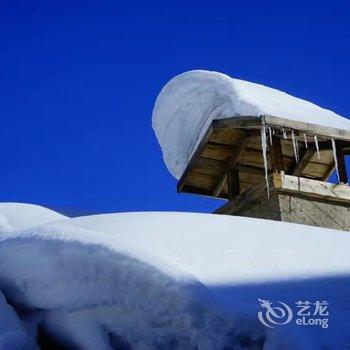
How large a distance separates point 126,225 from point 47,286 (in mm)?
499

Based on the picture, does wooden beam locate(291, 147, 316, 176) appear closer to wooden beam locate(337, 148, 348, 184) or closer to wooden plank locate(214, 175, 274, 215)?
wooden beam locate(337, 148, 348, 184)

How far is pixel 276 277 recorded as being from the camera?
2.30 meters

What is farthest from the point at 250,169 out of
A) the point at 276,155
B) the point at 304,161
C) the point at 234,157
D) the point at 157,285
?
the point at 157,285

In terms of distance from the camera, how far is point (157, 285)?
2.10 m

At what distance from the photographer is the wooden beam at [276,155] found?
26.0ft

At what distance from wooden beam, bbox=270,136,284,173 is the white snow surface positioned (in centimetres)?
44

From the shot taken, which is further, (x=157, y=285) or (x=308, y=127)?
(x=308, y=127)

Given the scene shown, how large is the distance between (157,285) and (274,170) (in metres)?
6.00

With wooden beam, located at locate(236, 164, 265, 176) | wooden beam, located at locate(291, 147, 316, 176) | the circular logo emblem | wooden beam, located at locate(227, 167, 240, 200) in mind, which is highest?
wooden beam, located at locate(291, 147, 316, 176)

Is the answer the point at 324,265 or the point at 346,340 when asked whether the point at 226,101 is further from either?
the point at 346,340

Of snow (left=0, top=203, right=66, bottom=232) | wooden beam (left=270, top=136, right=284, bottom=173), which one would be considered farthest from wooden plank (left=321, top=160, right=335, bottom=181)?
snow (left=0, top=203, right=66, bottom=232)

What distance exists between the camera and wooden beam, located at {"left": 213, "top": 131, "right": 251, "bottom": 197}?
8539mm

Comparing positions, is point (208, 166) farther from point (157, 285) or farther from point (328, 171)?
point (157, 285)

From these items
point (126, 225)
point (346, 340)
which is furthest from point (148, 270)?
point (346, 340)
